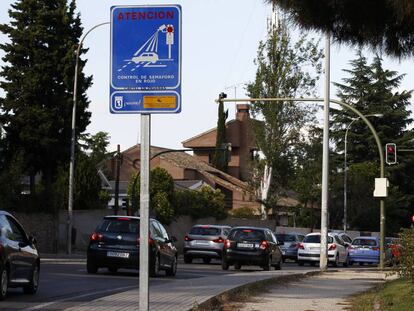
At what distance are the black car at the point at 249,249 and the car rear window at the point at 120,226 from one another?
7583 mm

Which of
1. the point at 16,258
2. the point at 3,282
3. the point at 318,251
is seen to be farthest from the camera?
the point at 318,251

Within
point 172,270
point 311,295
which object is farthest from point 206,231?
point 311,295

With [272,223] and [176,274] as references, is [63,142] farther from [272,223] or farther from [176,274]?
[176,274]

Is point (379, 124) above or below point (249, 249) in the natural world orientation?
above

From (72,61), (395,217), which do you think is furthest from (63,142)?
(395,217)

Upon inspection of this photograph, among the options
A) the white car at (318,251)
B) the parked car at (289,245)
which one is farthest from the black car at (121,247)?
the parked car at (289,245)

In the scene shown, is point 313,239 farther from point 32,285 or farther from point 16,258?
point 16,258

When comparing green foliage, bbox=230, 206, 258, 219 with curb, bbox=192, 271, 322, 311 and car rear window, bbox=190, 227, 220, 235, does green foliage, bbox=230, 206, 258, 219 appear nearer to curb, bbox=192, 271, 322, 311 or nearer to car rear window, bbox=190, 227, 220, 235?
car rear window, bbox=190, 227, 220, 235

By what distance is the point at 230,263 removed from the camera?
1236 inches

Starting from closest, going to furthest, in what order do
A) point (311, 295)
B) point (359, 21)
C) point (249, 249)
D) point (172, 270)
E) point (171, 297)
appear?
1. point (359, 21)
2. point (171, 297)
3. point (311, 295)
4. point (172, 270)
5. point (249, 249)

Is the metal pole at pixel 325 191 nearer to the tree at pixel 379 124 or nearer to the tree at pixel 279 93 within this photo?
the tree at pixel 279 93

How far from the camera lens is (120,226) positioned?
24.3 m

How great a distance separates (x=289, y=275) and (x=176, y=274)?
390 centimetres

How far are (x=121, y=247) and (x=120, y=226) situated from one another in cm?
73
